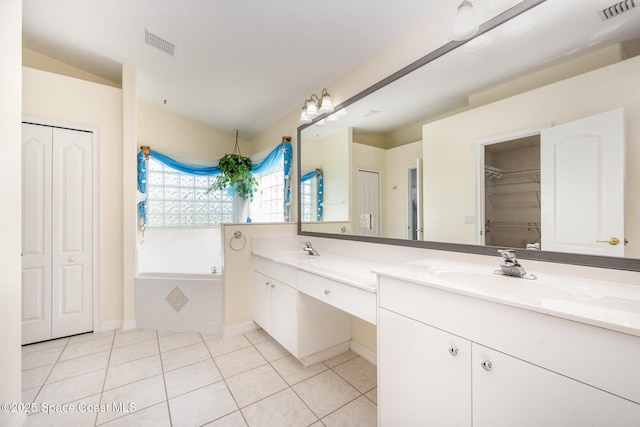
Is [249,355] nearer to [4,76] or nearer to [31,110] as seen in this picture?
[4,76]

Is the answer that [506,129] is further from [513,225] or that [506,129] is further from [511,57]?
[513,225]

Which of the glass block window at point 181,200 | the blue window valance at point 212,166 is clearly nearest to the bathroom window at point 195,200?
the glass block window at point 181,200

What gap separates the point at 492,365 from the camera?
0.83 meters

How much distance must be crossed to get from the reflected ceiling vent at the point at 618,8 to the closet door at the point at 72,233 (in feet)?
12.6

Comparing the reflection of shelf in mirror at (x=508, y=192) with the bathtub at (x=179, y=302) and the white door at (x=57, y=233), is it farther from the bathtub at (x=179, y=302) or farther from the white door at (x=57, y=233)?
the white door at (x=57, y=233)

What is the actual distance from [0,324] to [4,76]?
1.23 meters

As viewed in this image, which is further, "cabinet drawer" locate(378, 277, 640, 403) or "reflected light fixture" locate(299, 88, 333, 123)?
"reflected light fixture" locate(299, 88, 333, 123)

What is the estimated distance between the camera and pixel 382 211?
1.87 meters

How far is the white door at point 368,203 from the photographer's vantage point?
1.93m

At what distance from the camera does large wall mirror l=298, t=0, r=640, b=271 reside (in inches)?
38.0

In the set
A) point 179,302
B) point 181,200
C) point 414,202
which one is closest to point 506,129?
point 414,202

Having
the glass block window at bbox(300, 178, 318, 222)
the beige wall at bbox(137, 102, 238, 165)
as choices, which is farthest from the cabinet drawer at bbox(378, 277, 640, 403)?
the beige wall at bbox(137, 102, 238, 165)

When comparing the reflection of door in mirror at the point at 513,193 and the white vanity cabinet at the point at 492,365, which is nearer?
the white vanity cabinet at the point at 492,365

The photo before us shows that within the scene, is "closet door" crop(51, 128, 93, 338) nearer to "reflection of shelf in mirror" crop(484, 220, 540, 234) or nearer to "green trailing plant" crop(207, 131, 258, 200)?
"green trailing plant" crop(207, 131, 258, 200)
